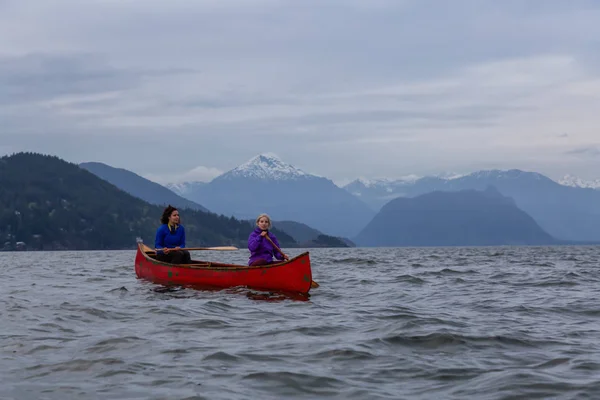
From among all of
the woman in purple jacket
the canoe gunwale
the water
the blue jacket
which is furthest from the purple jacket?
the blue jacket

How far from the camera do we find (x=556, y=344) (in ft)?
43.9

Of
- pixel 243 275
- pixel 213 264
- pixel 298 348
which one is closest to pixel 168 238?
pixel 213 264

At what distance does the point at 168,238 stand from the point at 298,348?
16.2 meters

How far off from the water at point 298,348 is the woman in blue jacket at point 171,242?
5.84m

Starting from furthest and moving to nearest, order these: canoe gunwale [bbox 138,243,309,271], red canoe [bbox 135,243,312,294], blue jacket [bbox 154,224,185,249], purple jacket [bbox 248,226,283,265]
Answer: blue jacket [bbox 154,224,185,249]
purple jacket [bbox 248,226,283,265]
red canoe [bbox 135,243,312,294]
canoe gunwale [bbox 138,243,309,271]

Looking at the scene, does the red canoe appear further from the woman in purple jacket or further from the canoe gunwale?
the woman in purple jacket

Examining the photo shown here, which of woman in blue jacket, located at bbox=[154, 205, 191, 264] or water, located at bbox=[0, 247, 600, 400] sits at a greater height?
woman in blue jacket, located at bbox=[154, 205, 191, 264]

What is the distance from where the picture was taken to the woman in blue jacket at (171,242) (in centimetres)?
2791

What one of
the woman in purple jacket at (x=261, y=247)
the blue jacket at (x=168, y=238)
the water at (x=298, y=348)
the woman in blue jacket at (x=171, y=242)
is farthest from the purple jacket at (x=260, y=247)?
the blue jacket at (x=168, y=238)

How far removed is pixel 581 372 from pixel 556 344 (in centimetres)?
257

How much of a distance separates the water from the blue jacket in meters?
6.06

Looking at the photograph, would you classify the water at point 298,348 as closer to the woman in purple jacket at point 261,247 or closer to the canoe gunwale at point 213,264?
the canoe gunwale at point 213,264

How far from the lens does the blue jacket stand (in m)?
28.2

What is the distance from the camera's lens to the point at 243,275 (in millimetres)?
23953
